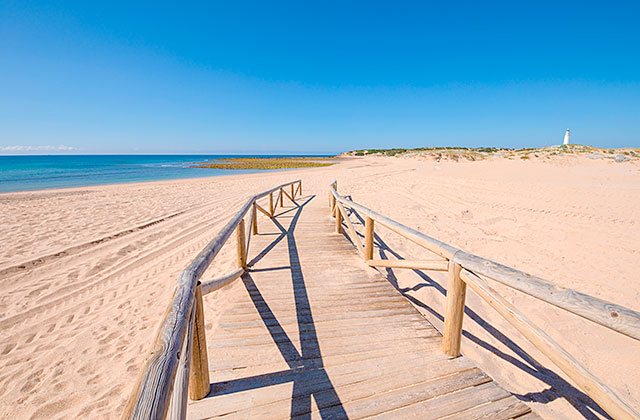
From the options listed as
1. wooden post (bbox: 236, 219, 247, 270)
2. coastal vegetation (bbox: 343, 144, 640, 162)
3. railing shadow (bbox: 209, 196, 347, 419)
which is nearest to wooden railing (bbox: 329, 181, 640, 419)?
railing shadow (bbox: 209, 196, 347, 419)

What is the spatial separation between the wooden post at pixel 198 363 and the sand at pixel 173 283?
132 centimetres

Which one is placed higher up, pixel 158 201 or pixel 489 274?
pixel 489 274

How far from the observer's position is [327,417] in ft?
6.27

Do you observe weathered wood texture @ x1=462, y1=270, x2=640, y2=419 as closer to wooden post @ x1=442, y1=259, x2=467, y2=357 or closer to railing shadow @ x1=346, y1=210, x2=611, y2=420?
wooden post @ x1=442, y1=259, x2=467, y2=357

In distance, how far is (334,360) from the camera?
8.14 feet

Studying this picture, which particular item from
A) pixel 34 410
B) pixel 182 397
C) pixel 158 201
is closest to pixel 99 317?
pixel 34 410

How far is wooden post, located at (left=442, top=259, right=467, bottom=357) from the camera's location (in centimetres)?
238

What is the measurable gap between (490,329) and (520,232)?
4.91 m

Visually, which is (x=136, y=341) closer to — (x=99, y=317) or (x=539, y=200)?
(x=99, y=317)

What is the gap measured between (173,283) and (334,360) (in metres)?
4.01

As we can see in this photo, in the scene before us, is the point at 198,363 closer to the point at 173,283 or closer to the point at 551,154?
the point at 173,283

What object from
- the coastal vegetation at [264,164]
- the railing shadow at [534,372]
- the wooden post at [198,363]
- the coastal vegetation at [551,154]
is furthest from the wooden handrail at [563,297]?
the coastal vegetation at [264,164]

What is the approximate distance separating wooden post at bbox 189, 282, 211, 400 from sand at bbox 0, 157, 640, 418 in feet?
4.34

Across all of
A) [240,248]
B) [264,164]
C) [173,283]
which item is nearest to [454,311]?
[240,248]
